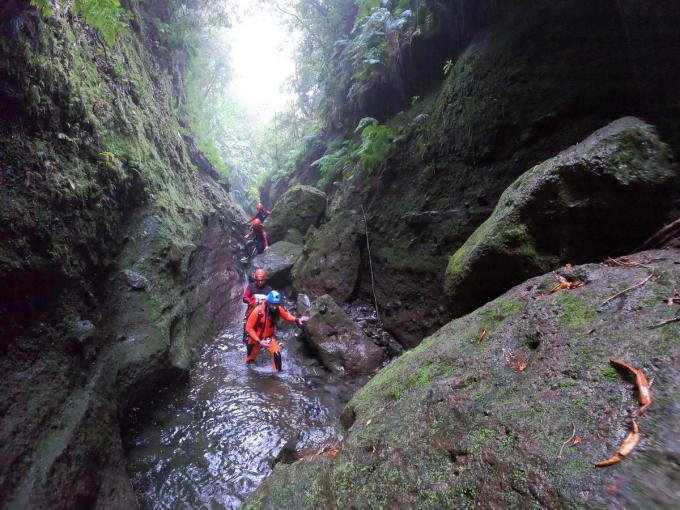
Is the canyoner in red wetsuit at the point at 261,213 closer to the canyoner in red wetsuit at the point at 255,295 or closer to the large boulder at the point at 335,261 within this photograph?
the large boulder at the point at 335,261

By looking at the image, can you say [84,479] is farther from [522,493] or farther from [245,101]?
[245,101]

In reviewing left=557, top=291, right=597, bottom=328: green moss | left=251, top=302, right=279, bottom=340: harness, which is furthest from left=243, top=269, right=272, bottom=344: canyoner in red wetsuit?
left=557, top=291, right=597, bottom=328: green moss

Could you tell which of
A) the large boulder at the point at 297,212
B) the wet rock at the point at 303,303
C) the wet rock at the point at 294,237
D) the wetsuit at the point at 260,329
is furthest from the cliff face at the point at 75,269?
the large boulder at the point at 297,212

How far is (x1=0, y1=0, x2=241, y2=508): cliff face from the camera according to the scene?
3320mm

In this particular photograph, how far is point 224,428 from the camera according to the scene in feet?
16.5

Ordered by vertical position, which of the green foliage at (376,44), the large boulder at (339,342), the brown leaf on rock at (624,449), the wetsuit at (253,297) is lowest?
the large boulder at (339,342)

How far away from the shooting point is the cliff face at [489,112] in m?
4.20

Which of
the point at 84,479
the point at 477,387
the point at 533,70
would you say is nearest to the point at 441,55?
the point at 533,70

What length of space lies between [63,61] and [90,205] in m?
2.10

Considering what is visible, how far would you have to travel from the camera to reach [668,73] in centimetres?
387

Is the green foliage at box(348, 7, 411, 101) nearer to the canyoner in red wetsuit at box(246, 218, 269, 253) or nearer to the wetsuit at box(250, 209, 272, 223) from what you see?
the canyoner in red wetsuit at box(246, 218, 269, 253)

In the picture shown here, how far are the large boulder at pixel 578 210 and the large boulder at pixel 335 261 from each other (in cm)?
446

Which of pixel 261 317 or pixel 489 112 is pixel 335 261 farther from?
pixel 489 112

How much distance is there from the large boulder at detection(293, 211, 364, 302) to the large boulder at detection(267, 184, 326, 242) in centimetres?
294
